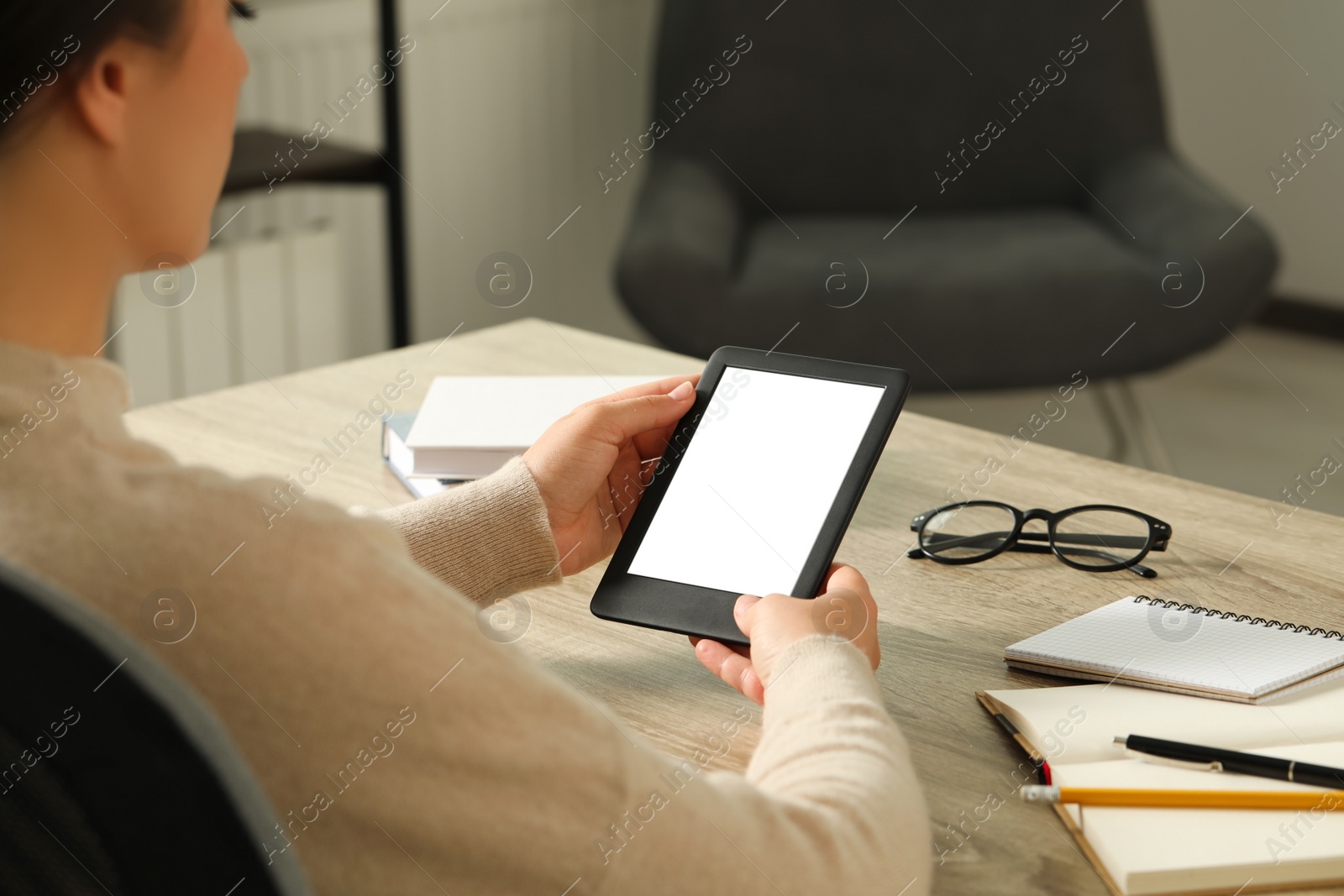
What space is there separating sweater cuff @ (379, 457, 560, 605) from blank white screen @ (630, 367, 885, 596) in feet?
0.30

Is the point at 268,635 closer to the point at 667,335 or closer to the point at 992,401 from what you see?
the point at 667,335

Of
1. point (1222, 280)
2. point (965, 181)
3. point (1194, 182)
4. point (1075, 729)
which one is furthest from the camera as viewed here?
point (965, 181)

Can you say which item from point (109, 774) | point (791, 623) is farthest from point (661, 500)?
point (109, 774)

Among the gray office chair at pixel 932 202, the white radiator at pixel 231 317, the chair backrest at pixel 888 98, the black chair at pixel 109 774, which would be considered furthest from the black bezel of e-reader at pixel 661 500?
the chair backrest at pixel 888 98

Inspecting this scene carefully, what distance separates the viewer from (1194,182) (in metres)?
2.49

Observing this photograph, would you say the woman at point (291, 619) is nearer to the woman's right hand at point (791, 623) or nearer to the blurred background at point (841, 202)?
the woman's right hand at point (791, 623)

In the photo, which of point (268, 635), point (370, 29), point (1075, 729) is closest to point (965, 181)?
point (370, 29)

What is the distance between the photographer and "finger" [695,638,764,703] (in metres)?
0.75

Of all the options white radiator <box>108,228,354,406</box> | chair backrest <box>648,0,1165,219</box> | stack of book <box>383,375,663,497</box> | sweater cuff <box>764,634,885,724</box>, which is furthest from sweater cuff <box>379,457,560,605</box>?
chair backrest <box>648,0,1165,219</box>

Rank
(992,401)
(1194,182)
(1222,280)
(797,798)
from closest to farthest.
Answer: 1. (797,798)
2. (1222,280)
3. (1194,182)
4. (992,401)

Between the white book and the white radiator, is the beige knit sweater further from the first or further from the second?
the white radiator

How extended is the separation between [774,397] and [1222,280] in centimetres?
169

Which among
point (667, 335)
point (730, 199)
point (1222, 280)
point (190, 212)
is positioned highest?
point (1222, 280)

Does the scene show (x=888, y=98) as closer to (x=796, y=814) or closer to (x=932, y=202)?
(x=932, y=202)
